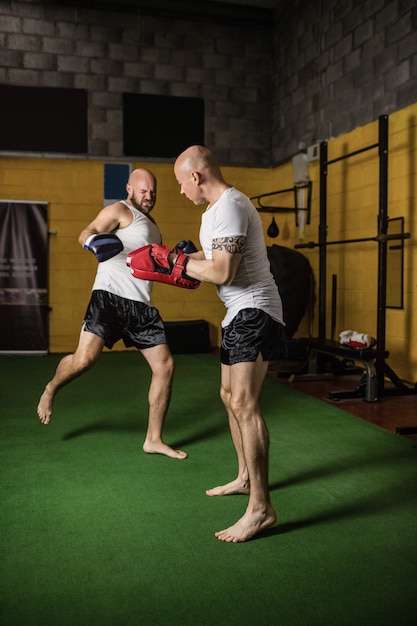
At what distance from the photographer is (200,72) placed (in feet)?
26.6

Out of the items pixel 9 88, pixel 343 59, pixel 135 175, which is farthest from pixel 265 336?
pixel 9 88

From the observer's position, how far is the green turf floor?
69.1 inches

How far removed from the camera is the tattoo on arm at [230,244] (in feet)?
6.88

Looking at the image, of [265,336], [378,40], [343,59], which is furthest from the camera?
[343,59]

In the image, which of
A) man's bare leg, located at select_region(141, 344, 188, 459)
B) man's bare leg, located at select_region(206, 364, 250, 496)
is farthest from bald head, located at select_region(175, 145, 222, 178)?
man's bare leg, located at select_region(141, 344, 188, 459)

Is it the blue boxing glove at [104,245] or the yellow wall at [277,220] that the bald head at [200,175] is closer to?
the blue boxing glove at [104,245]

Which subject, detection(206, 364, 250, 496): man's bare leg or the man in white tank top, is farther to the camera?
the man in white tank top

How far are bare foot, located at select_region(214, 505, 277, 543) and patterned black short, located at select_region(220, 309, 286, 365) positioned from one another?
0.58m

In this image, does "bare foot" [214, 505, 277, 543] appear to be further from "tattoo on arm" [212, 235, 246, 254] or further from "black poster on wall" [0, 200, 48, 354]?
"black poster on wall" [0, 200, 48, 354]

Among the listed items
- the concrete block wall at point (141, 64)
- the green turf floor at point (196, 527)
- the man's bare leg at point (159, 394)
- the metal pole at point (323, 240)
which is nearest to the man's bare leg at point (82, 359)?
the man's bare leg at point (159, 394)

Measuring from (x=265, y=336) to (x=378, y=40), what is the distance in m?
4.77

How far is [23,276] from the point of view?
768 cm

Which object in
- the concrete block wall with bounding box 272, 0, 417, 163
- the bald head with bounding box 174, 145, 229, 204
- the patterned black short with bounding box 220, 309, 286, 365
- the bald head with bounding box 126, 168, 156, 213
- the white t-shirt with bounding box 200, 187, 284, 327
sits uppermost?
the concrete block wall with bounding box 272, 0, 417, 163

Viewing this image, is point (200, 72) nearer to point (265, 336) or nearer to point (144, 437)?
point (144, 437)
